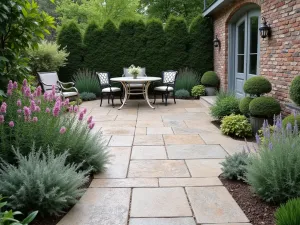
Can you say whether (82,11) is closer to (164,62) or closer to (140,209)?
(164,62)

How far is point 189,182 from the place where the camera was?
304 cm

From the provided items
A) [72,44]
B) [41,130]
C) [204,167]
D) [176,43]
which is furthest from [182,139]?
[72,44]

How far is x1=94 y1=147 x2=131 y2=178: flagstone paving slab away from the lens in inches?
129

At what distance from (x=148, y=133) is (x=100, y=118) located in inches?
66.5


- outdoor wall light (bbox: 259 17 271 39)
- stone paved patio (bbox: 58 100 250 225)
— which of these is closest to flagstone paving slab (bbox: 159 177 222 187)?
stone paved patio (bbox: 58 100 250 225)

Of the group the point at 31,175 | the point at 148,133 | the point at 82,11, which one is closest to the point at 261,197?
the point at 31,175

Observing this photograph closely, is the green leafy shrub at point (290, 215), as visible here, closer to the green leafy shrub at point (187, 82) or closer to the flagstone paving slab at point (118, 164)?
the flagstone paving slab at point (118, 164)

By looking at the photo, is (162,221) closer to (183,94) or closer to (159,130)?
(159,130)

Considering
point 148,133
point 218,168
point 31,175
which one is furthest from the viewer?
point 148,133

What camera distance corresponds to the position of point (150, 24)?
9703mm

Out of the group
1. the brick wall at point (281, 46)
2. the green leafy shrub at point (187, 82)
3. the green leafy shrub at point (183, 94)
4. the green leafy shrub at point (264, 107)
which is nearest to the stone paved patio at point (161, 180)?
the green leafy shrub at point (264, 107)

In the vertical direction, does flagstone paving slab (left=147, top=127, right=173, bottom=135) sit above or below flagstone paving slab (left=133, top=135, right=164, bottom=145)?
below

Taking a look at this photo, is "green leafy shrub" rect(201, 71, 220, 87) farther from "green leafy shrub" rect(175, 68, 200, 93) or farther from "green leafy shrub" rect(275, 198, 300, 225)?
"green leafy shrub" rect(275, 198, 300, 225)

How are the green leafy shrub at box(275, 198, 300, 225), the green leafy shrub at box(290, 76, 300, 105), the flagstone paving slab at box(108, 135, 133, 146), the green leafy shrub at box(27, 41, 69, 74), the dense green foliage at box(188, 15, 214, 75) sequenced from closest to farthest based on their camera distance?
1. the green leafy shrub at box(275, 198, 300, 225)
2. the green leafy shrub at box(290, 76, 300, 105)
3. the flagstone paving slab at box(108, 135, 133, 146)
4. the green leafy shrub at box(27, 41, 69, 74)
5. the dense green foliage at box(188, 15, 214, 75)
